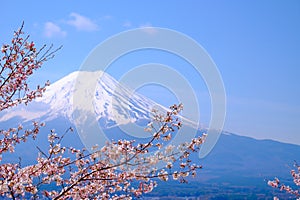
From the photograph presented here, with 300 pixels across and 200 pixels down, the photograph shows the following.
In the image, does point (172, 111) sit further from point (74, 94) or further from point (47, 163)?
point (74, 94)

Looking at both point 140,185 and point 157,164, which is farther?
point 140,185

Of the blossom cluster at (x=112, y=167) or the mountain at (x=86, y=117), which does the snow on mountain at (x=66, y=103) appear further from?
the blossom cluster at (x=112, y=167)

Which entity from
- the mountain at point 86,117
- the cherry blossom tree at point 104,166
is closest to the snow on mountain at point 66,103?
the mountain at point 86,117

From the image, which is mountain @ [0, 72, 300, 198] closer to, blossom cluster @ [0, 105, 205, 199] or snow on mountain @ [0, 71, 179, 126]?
snow on mountain @ [0, 71, 179, 126]

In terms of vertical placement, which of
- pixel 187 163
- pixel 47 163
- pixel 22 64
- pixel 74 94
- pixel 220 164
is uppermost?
pixel 74 94

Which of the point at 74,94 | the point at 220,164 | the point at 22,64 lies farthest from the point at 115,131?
the point at 22,64

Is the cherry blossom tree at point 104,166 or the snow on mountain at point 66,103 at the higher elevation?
the snow on mountain at point 66,103

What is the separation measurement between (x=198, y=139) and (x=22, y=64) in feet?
6.39

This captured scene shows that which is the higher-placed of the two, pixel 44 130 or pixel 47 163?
pixel 44 130

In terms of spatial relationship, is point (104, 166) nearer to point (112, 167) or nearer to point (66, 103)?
point (112, 167)

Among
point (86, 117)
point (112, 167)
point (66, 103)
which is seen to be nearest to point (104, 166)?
point (112, 167)

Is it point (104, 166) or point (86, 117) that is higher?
point (86, 117)

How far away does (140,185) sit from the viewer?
4.10 meters

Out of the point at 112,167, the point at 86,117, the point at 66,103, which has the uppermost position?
the point at 66,103
